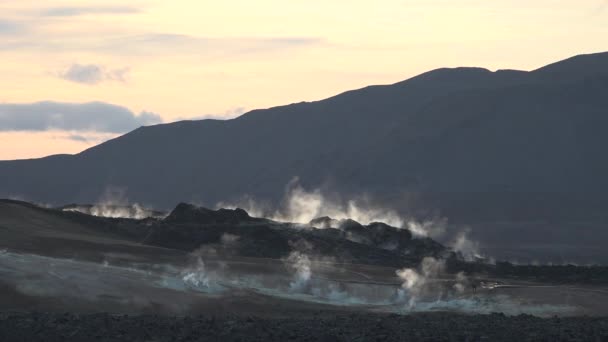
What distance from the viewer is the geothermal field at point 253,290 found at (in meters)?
39.6

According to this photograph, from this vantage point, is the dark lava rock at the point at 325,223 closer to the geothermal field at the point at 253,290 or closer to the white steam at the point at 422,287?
the geothermal field at the point at 253,290

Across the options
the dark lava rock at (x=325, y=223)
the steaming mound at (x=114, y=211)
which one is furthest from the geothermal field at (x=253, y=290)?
the steaming mound at (x=114, y=211)

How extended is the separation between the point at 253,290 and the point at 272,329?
17760 mm

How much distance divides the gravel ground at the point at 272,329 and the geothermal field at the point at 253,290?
0.05 m

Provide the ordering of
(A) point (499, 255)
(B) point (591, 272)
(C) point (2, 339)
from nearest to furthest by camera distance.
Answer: (C) point (2, 339)
(B) point (591, 272)
(A) point (499, 255)

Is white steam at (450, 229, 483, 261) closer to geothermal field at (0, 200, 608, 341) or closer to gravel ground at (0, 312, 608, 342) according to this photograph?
geothermal field at (0, 200, 608, 341)

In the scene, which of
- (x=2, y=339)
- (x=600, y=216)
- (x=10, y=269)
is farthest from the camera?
(x=600, y=216)

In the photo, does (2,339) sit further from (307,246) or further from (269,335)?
(307,246)

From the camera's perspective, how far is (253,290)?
57.1 meters

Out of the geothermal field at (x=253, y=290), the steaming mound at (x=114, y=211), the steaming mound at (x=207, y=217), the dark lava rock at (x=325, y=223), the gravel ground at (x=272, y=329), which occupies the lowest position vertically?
the gravel ground at (x=272, y=329)

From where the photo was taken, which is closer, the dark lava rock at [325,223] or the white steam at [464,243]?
the dark lava rock at [325,223]

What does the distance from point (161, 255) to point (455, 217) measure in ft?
442

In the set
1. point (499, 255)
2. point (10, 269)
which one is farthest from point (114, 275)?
point (499, 255)

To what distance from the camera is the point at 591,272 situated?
261ft
